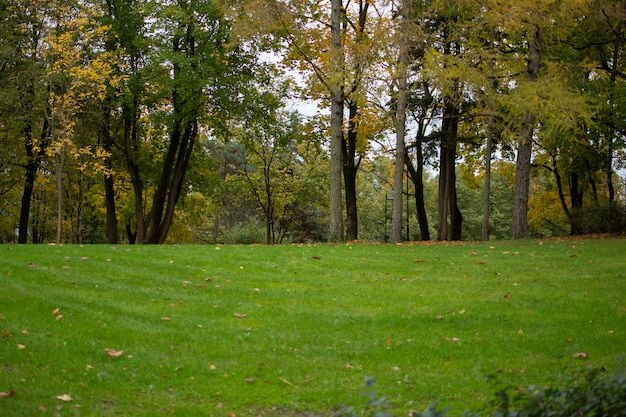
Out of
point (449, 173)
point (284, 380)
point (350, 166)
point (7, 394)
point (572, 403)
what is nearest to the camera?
point (572, 403)

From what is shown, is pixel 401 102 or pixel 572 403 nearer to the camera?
pixel 572 403

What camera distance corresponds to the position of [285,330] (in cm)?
673

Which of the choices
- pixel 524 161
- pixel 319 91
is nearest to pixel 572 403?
pixel 524 161

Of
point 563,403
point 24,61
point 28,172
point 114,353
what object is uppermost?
point 24,61

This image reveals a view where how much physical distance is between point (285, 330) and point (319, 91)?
15.0 metres

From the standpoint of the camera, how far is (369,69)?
14.7m

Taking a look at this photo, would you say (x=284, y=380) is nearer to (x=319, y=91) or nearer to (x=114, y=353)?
(x=114, y=353)

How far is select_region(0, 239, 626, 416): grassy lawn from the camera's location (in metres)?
5.06

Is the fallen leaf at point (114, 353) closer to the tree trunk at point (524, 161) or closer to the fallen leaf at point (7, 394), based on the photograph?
the fallen leaf at point (7, 394)

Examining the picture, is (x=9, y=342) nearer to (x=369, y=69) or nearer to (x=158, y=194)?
(x=369, y=69)

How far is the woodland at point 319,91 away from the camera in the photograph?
48.7ft

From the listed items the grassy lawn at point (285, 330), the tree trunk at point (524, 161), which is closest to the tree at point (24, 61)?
the grassy lawn at point (285, 330)

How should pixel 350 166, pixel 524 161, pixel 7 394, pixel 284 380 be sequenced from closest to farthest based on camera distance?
pixel 7 394 → pixel 284 380 → pixel 524 161 → pixel 350 166

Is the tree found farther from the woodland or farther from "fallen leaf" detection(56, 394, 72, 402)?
"fallen leaf" detection(56, 394, 72, 402)
